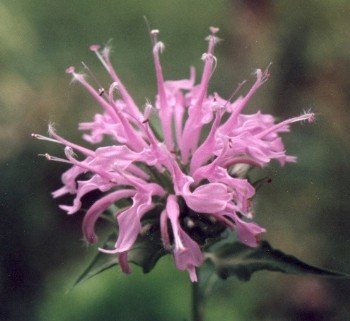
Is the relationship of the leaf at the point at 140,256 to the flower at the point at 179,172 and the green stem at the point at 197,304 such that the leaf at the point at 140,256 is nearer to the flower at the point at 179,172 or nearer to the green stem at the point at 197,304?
the flower at the point at 179,172

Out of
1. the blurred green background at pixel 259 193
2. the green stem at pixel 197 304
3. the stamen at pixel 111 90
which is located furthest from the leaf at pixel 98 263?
the blurred green background at pixel 259 193

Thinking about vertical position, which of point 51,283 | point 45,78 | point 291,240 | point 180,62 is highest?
point 45,78

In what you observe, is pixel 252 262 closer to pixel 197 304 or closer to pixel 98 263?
pixel 197 304

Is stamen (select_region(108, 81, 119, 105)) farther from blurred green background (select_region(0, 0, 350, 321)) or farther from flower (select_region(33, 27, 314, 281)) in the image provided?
blurred green background (select_region(0, 0, 350, 321))

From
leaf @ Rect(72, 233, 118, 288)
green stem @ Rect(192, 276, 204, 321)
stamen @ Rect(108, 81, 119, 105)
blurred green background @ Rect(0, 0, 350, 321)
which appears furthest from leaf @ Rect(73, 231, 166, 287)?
blurred green background @ Rect(0, 0, 350, 321)

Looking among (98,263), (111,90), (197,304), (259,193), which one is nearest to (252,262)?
(197,304)

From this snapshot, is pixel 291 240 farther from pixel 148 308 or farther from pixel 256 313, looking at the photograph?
pixel 148 308

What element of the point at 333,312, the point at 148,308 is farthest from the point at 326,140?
the point at 148,308
